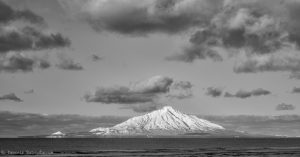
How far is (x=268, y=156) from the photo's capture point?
132875 mm

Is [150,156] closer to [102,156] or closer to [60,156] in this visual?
[102,156]

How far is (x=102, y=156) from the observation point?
14088 centimetres

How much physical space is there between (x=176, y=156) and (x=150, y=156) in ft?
24.2

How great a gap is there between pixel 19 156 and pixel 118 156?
94.2 ft

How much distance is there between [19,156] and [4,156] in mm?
4319

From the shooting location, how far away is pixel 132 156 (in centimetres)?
13975

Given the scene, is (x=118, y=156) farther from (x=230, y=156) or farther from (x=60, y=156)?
(x=230, y=156)

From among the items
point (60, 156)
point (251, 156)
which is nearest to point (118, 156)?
point (60, 156)

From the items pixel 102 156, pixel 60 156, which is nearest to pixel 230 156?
pixel 102 156

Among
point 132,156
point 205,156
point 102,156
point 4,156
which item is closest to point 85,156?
point 102,156

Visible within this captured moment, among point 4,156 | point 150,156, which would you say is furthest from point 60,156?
point 150,156

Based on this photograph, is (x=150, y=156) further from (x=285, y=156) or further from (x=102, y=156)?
(x=285, y=156)

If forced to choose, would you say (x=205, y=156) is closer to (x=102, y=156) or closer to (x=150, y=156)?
(x=150, y=156)

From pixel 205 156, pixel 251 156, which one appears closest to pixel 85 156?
pixel 205 156
